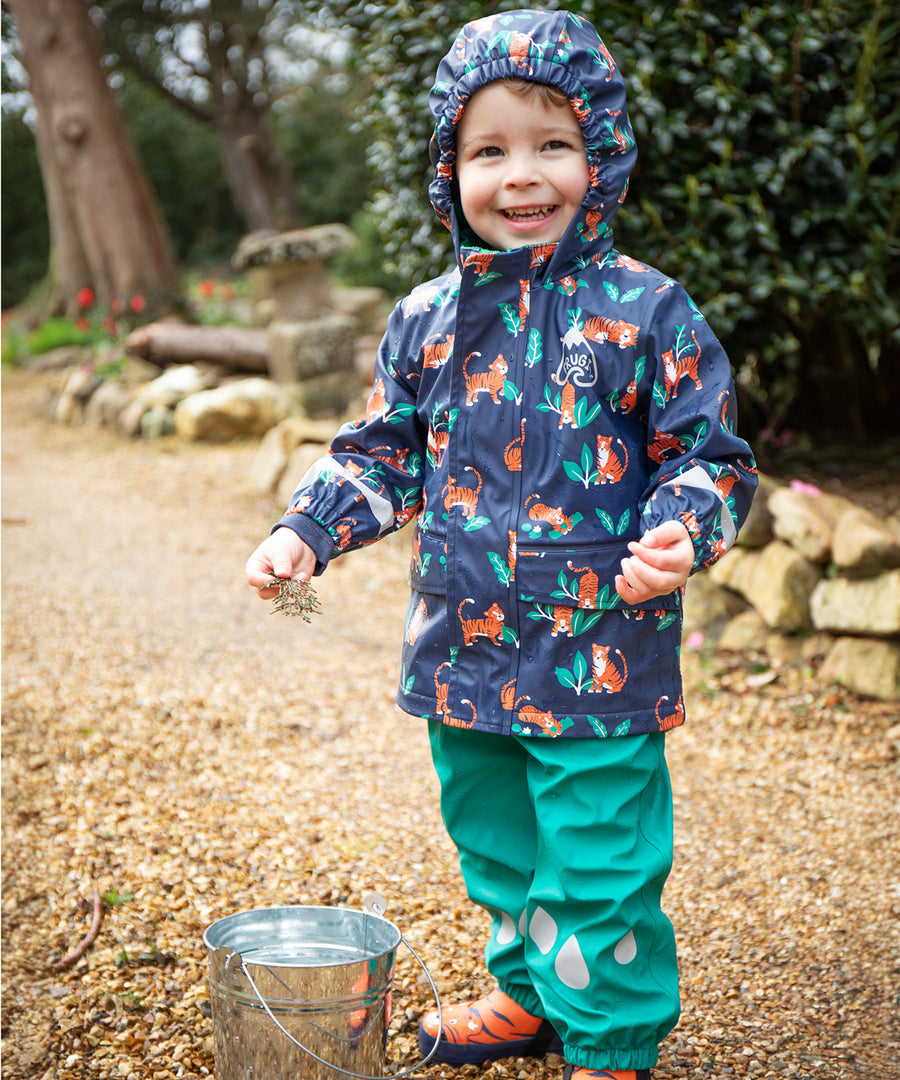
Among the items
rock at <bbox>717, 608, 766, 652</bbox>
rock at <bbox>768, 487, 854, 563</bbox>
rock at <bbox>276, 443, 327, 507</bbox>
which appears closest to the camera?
rock at <bbox>768, 487, 854, 563</bbox>

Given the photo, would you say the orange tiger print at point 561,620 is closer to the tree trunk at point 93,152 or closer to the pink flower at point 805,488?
the pink flower at point 805,488

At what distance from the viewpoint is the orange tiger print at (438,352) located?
176 cm

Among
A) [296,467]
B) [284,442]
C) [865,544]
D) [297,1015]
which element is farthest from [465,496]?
[284,442]

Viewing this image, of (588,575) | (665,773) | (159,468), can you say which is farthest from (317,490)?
(159,468)

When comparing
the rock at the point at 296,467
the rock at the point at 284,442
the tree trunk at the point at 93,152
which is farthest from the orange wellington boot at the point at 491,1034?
the tree trunk at the point at 93,152

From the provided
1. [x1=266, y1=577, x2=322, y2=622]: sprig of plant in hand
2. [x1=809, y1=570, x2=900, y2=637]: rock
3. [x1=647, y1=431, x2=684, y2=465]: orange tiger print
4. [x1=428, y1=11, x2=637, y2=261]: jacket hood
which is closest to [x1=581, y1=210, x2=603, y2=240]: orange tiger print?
[x1=428, y1=11, x2=637, y2=261]: jacket hood

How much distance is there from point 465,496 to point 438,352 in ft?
0.82

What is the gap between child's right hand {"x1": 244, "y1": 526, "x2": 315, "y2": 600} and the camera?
168 cm

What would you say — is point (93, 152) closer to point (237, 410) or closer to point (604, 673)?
point (237, 410)

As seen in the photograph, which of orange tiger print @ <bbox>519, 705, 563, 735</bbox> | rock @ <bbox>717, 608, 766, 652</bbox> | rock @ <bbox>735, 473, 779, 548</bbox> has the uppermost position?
orange tiger print @ <bbox>519, 705, 563, 735</bbox>

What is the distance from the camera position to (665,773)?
5.85 feet

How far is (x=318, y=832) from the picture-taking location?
2754mm

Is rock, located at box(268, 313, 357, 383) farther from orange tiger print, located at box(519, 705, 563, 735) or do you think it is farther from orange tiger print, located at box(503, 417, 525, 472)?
orange tiger print, located at box(519, 705, 563, 735)

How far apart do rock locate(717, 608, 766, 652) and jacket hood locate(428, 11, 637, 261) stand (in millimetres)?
2351
